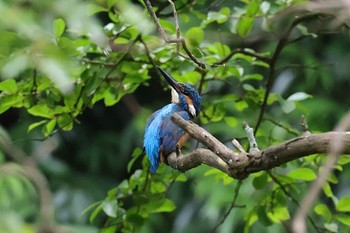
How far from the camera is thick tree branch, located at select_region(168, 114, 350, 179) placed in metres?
1.98

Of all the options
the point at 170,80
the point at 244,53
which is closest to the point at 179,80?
the point at 170,80

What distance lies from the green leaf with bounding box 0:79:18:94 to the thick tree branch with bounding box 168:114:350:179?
0.77 metres

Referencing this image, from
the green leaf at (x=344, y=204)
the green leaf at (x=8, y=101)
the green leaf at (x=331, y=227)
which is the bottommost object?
the green leaf at (x=331, y=227)

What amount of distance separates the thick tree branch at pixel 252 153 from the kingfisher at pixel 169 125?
0.54 meters

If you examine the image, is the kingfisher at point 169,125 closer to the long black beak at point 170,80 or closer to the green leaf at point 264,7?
the long black beak at point 170,80

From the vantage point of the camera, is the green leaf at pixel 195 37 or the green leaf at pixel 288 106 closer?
the green leaf at pixel 195 37

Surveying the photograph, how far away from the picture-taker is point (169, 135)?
306 cm

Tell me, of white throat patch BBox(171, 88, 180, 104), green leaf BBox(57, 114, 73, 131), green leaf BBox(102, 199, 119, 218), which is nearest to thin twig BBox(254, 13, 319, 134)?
white throat patch BBox(171, 88, 180, 104)

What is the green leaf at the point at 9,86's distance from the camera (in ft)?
9.64

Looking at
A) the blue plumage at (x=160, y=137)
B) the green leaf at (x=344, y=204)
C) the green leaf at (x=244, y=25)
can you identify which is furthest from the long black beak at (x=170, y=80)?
the green leaf at (x=344, y=204)

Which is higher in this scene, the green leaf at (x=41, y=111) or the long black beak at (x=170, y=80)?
the green leaf at (x=41, y=111)

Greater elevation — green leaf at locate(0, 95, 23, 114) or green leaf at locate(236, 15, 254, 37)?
green leaf at locate(0, 95, 23, 114)

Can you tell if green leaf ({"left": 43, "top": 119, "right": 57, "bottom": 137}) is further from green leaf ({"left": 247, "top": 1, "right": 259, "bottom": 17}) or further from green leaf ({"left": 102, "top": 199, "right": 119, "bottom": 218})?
green leaf ({"left": 247, "top": 1, "right": 259, "bottom": 17})

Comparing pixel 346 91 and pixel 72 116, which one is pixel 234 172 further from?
pixel 346 91
